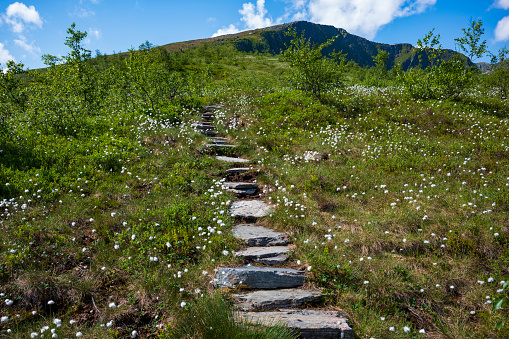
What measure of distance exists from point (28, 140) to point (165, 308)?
8.73 metres

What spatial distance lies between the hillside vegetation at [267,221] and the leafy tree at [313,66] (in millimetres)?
2893

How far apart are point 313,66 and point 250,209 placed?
10.9m

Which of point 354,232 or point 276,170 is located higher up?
point 276,170

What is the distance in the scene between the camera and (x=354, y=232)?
18.4ft

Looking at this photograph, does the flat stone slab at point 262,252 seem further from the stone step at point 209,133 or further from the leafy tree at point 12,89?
the leafy tree at point 12,89

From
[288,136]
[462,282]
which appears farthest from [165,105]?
[462,282]

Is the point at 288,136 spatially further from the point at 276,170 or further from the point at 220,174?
the point at 220,174

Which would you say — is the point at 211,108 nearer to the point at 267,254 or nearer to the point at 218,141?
the point at 218,141

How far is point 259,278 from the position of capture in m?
4.46

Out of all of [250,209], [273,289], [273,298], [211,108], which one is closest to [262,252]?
[273,289]

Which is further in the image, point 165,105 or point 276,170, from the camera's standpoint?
point 165,105

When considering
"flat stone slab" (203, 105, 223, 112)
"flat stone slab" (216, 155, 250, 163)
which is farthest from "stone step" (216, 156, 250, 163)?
"flat stone slab" (203, 105, 223, 112)

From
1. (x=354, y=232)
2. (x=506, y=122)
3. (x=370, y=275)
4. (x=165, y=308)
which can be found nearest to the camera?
(x=165, y=308)

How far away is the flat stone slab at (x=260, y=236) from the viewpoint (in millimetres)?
5611
